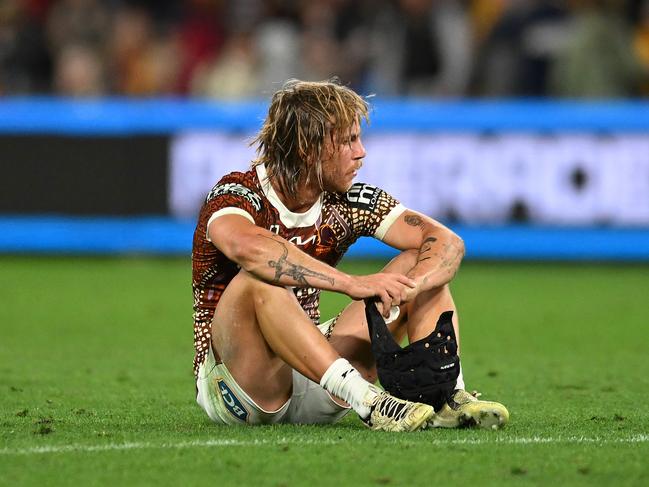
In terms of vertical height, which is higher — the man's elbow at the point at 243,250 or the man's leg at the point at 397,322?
the man's elbow at the point at 243,250

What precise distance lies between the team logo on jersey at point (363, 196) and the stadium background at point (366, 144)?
2841mm

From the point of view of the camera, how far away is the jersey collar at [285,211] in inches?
224

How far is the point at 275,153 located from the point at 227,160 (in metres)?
8.32

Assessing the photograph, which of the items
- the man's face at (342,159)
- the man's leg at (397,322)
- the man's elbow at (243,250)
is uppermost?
the man's face at (342,159)

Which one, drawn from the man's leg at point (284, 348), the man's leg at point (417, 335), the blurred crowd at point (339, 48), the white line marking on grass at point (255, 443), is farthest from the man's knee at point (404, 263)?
the blurred crowd at point (339, 48)

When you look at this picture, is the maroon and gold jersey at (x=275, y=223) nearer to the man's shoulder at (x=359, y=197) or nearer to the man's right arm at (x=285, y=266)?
the man's shoulder at (x=359, y=197)

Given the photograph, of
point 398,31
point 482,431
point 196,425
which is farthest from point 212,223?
point 398,31

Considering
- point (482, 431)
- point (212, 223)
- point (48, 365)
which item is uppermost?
point (212, 223)

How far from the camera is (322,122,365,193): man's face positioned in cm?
564

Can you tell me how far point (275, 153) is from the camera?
5.68m

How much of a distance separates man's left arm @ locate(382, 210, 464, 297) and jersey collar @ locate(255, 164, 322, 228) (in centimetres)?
35

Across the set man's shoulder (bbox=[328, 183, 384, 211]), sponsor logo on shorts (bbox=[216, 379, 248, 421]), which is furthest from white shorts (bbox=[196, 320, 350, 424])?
man's shoulder (bbox=[328, 183, 384, 211])

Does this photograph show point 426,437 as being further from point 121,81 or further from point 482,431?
point 121,81

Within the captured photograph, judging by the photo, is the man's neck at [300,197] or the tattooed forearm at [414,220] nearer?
the man's neck at [300,197]
